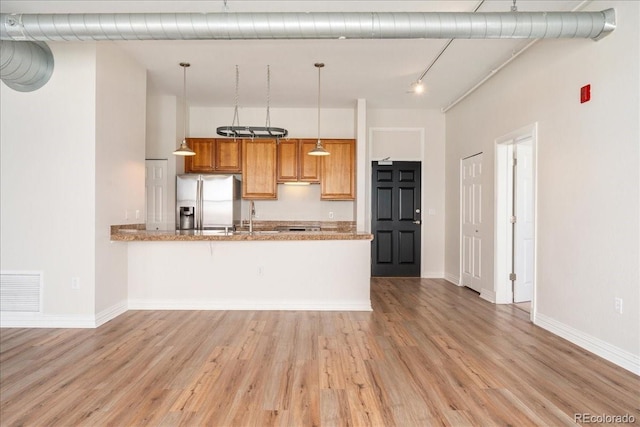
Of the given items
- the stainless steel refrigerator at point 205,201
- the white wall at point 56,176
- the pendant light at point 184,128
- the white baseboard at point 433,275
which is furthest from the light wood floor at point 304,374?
the white baseboard at point 433,275

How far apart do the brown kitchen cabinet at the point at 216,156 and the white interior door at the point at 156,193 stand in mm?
468

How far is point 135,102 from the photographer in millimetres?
4734

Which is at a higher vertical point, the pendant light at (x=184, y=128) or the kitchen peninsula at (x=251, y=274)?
the pendant light at (x=184, y=128)

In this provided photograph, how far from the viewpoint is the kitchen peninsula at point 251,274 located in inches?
181

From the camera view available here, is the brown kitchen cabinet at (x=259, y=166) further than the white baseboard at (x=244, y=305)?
Yes

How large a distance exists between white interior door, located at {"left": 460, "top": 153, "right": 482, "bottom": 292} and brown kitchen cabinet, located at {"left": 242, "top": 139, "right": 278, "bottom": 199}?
10.5 ft

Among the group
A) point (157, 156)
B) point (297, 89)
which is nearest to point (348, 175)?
point (297, 89)

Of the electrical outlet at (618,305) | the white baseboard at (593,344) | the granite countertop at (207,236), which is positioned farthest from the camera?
the granite countertop at (207,236)

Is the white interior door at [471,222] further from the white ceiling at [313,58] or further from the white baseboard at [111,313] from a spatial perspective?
the white baseboard at [111,313]

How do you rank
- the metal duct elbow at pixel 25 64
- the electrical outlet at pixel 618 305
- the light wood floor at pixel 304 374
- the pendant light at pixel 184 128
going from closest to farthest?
the light wood floor at pixel 304 374 < the electrical outlet at pixel 618 305 < the metal duct elbow at pixel 25 64 < the pendant light at pixel 184 128

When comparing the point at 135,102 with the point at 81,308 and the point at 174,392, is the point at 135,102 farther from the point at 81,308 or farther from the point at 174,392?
the point at 174,392

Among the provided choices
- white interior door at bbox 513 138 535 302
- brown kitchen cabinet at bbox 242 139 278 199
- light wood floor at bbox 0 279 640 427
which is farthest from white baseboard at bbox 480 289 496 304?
brown kitchen cabinet at bbox 242 139 278 199

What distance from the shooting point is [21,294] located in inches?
155

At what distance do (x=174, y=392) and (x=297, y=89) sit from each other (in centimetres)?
463
